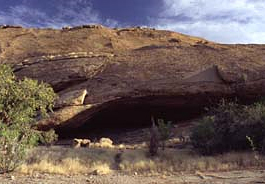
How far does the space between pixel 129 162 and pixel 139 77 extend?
31.2 feet

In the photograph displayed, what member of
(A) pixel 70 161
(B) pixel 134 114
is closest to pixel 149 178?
(A) pixel 70 161

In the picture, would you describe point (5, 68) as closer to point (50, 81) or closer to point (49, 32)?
point (50, 81)

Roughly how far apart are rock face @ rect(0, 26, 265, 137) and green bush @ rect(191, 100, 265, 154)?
375 centimetres

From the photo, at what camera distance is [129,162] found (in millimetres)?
20172

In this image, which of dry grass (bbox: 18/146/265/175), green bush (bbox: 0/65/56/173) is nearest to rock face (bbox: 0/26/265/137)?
dry grass (bbox: 18/146/265/175)

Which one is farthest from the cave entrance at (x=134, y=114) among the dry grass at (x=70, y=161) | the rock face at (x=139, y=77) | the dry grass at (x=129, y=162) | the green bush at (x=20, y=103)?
the green bush at (x=20, y=103)

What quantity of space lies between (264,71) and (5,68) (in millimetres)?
16395

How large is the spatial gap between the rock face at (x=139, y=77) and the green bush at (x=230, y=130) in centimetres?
375

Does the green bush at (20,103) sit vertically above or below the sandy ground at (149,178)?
above

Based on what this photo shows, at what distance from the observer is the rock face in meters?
28.3

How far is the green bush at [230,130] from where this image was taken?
74.0ft

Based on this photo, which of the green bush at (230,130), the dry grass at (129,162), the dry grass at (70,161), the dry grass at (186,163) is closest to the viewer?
the dry grass at (70,161)

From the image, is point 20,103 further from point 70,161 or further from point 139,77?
point 139,77

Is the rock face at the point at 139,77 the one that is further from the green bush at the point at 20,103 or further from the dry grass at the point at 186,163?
the green bush at the point at 20,103
